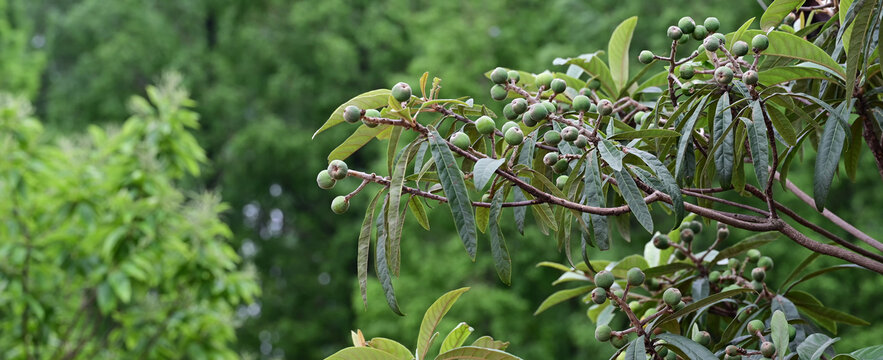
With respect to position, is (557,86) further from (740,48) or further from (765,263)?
(765,263)

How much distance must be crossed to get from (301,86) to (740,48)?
7.74m

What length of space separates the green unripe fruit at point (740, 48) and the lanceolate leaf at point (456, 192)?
1.17ft

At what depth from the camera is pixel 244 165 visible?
27.3 feet

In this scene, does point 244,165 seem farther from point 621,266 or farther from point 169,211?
point 621,266

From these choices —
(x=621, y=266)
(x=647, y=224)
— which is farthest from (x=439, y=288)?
(x=647, y=224)

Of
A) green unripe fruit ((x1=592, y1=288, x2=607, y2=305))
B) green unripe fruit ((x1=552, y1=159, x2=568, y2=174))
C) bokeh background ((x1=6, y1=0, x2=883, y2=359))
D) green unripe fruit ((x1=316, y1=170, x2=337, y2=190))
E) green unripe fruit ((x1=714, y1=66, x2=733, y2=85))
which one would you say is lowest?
bokeh background ((x1=6, y1=0, x2=883, y2=359))

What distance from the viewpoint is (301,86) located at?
8.38 m

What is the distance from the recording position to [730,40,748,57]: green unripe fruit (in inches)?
35.3

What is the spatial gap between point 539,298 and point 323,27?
4027 millimetres

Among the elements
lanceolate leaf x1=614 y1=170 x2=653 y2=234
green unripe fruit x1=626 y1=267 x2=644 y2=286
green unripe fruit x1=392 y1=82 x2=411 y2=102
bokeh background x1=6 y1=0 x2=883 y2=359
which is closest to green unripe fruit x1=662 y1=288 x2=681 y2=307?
green unripe fruit x1=626 y1=267 x2=644 y2=286

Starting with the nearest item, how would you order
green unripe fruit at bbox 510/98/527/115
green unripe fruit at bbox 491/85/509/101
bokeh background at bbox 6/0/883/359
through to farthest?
green unripe fruit at bbox 510/98/527/115 → green unripe fruit at bbox 491/85/509/101 → bokeh background at bbox 6/0/883/359

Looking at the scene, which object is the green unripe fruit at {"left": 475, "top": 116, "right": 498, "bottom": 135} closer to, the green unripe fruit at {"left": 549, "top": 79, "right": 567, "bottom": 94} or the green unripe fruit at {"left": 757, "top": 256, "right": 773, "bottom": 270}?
the green unripe fruit at {"left": 549, "top": 79, "right": 567, "bottom": 94}

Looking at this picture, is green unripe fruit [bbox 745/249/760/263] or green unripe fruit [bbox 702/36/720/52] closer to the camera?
green unripe fruit [bbox 702/36/720/52]

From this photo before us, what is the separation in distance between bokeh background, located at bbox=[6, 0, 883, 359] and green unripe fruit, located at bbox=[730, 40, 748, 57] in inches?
212
